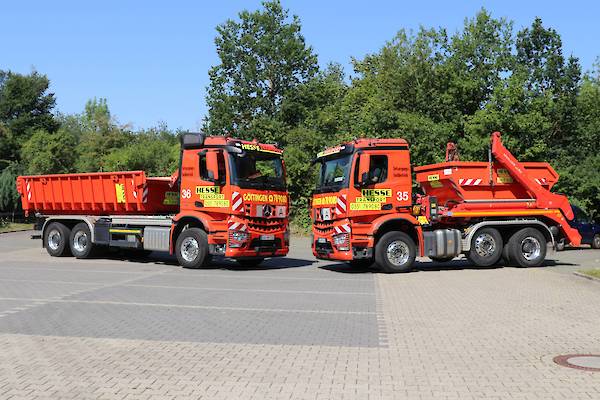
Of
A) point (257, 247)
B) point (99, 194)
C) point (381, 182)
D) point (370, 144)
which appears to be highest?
point (370, 144)

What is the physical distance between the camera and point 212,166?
16734mm

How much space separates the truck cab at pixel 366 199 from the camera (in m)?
16.0

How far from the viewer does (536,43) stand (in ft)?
137

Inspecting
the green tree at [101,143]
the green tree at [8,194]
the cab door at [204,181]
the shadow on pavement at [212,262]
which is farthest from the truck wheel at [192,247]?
the green tree at [101,143]

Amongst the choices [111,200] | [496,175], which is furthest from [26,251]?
[496,175]

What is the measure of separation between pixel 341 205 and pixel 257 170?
2593 millimetres

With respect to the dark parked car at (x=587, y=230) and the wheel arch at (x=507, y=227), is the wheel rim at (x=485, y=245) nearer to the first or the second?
the wheel arch at (x=507, y=227)

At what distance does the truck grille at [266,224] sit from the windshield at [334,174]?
1.42 meters

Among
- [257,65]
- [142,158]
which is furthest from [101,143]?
[257,65]

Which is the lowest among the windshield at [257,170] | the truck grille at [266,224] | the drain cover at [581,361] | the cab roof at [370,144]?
the drain cover at [581,361]

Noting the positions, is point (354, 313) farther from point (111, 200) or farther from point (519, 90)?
point (519, 90)

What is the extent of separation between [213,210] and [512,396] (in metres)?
12.1

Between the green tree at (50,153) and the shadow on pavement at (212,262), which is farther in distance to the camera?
the green tree at (50,153)

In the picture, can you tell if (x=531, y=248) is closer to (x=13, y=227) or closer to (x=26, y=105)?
(x=13, y=227)
